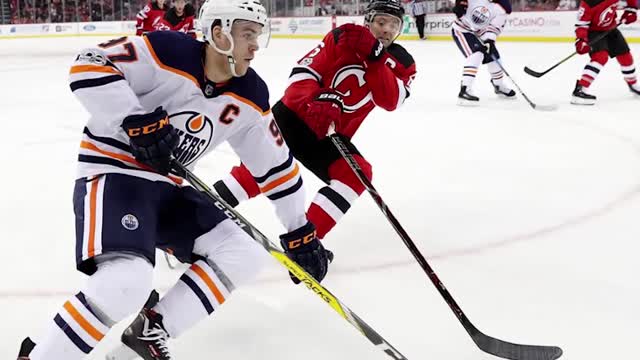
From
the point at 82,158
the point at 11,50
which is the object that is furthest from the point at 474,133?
the point at 11,50

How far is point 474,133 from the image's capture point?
459 centimetres

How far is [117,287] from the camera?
130 centimetres

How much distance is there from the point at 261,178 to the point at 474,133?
309cm

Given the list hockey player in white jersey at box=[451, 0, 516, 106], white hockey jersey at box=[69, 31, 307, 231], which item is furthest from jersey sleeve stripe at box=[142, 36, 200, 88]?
hockey player in white jersey at box=[451, 0, 516, 106]

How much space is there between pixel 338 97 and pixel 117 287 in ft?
3.81

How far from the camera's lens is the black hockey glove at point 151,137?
53.9 inches

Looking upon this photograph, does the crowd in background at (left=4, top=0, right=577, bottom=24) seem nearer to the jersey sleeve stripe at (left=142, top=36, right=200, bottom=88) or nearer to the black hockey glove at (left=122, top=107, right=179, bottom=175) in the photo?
the jersey sleeve stripe at (left=142, top=36, right=200, bottom=88)

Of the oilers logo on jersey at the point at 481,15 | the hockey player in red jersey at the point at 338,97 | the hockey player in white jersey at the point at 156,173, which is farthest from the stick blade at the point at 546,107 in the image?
the hockey player in white jersey at the point at 156,173

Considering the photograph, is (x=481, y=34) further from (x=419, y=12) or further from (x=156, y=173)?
(x=419, y=12)

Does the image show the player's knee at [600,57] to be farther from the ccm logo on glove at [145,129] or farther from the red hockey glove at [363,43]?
the ccm logo on glove at [145,129]

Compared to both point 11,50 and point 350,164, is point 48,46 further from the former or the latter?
point 350,164

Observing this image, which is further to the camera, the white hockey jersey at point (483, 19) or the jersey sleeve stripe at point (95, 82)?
the white hockey jersey at point (483, 19)

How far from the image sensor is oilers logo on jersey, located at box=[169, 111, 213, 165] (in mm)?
1562

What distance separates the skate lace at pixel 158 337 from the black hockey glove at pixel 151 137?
362 millimetres
